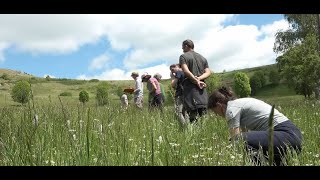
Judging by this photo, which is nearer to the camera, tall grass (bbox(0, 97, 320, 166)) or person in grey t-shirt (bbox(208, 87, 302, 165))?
tall grass (bbox(0, 97, 320, 166))

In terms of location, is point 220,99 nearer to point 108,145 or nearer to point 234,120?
point 234,120

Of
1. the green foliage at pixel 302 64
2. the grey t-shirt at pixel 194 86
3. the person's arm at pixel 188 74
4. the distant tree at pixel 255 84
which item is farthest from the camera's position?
the distant tree at pixel 255 84

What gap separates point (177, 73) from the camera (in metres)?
7.59

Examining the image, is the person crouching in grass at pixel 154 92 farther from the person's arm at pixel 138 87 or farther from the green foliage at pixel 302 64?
the green foliage at pixel 302 64

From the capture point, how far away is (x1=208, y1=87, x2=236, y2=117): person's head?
4992mm

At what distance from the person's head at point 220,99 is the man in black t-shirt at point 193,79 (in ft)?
5.41

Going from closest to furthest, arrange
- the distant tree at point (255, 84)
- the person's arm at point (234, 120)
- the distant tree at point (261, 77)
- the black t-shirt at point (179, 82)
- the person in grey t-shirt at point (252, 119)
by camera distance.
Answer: the person in grey t-shirt at point (252, 119) < the person's arm at point (234, 120) < the black t-shirt at point (179, 82) < the distant tree at point (255, 84) < the distant tree at point (261, 77)

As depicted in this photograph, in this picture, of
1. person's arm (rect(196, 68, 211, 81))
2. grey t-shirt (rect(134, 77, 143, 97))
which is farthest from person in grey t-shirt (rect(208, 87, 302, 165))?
grey t-shirt (rect(134, 77, 143, 97))

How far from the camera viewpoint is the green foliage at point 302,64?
43469mm

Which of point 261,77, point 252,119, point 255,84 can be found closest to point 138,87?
point 252,119

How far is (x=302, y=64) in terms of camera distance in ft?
154

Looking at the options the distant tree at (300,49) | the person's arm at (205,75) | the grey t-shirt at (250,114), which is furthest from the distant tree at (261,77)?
the grey t-shirt at (250,114)

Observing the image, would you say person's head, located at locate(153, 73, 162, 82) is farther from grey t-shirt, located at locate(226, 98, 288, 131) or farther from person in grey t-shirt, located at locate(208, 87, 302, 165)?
grey t-shirt, located at locate(226, 98, 288, 131)

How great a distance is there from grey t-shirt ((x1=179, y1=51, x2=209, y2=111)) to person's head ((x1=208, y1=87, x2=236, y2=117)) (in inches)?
66.7
